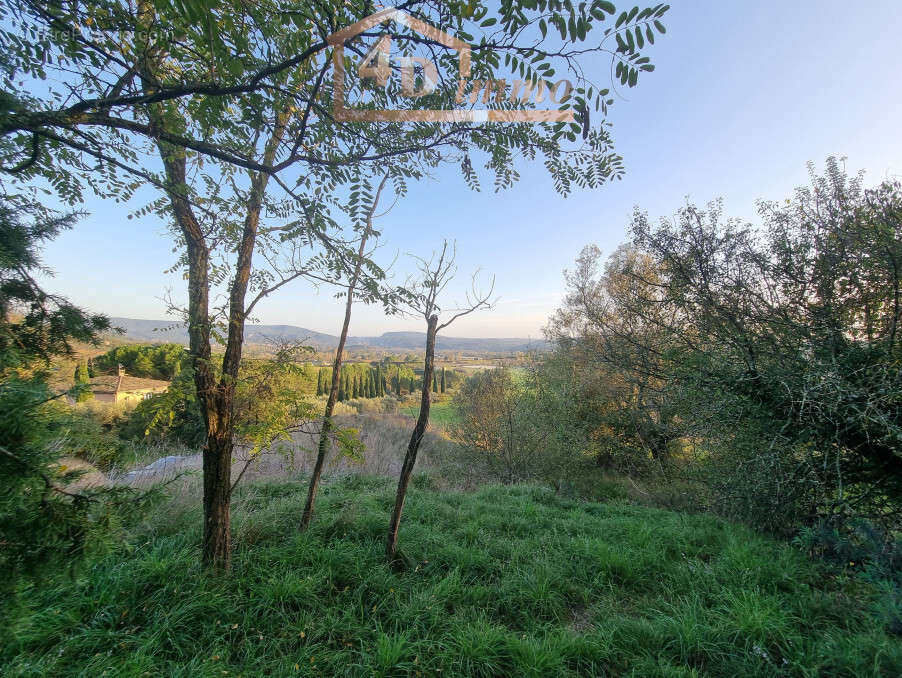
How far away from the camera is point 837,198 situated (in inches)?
147

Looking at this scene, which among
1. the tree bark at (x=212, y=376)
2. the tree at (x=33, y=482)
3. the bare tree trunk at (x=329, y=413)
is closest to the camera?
the tree at (x=33, y=482)

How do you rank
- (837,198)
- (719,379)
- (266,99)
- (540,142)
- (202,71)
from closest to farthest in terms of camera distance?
(266,99) → (202,71) → (540,142) → (837,198) → (719,379)

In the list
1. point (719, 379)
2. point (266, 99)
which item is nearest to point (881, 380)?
point (719, 379)

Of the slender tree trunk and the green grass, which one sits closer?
the green grass

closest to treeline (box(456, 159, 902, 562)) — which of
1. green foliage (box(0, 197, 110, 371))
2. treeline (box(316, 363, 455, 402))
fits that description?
green foliage (box(0, 197, 110, 371))

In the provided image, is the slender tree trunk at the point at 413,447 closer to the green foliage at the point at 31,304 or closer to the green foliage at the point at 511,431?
the green foliage at the point at 31,304

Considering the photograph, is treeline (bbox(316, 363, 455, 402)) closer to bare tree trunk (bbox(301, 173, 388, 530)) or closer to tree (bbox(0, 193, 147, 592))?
bare tree trunk (bbox(301, 173, 388, 530))

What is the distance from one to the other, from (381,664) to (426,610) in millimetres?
533

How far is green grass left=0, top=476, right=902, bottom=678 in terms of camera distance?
76.5 inches

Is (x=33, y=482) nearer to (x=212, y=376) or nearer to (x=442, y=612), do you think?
(x=212, y=376)

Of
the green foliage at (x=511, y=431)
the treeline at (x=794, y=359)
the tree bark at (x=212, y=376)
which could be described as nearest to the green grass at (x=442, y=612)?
the tree bark at (x=212, y=376)

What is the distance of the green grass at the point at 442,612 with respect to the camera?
6.37 ft

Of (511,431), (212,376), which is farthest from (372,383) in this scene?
(212,376)

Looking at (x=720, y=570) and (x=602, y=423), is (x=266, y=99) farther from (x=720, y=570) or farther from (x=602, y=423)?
(x=602, y=423)
